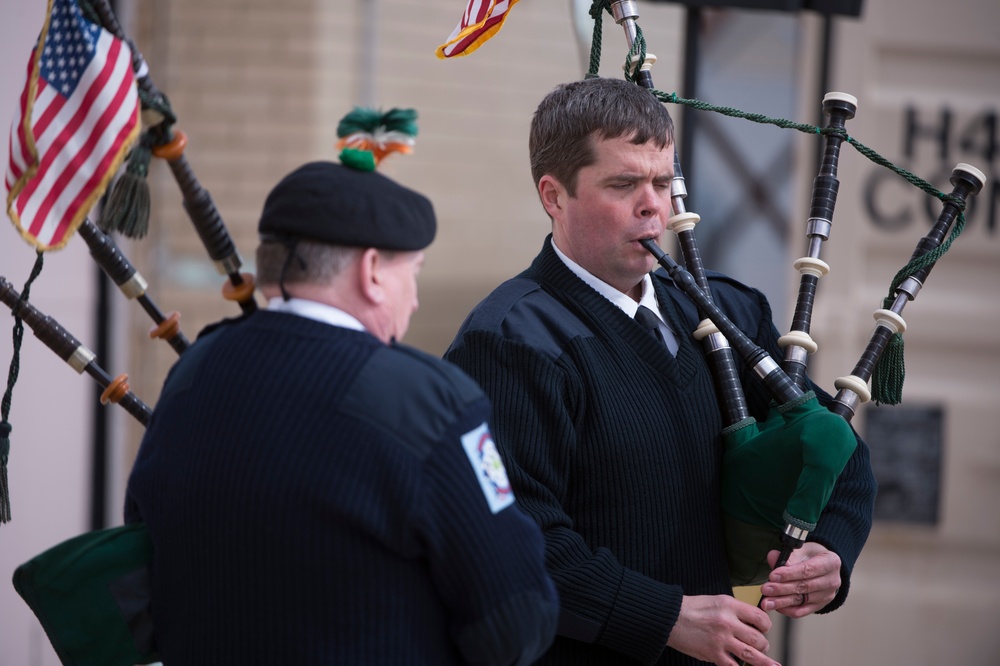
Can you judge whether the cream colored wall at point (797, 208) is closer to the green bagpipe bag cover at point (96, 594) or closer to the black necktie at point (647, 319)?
the black necktie at point (647, 319)

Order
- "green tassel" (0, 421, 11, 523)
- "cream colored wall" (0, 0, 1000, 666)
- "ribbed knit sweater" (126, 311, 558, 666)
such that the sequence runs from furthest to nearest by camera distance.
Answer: "cream colored wall" (0, 0, 1000, 666)
"green tassel" (0, 421, 11, 523)
"ribbed knit sweater" (126, 311, 558, 666)

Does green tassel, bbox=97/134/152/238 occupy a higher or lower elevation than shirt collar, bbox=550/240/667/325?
higher

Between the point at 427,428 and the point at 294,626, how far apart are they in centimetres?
28

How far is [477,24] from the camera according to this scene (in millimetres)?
2021

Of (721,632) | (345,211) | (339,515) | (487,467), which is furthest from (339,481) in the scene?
(721,632)

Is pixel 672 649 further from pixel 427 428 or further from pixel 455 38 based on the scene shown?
pixel 455 38

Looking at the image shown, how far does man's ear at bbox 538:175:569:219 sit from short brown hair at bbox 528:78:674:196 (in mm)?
12

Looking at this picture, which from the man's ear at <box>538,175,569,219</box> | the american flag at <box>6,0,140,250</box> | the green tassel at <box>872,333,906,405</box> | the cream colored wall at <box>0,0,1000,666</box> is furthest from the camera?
the cream colored wall at <box>0,0,1000,666</box>

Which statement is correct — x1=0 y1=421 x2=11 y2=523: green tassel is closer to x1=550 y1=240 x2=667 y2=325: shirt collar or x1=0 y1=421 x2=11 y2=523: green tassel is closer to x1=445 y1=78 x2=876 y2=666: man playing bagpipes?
x1=445 y1=78 x2=876 y2=666: man playing bagpipes

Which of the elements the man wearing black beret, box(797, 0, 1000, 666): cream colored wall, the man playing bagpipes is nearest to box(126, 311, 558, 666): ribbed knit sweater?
the man wearing black beret

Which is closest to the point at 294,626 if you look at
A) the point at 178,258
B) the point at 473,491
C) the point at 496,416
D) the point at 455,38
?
the point at 473,491

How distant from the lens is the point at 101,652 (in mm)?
1473

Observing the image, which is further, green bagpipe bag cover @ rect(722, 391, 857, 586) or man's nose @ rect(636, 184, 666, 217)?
man's nose @ rect(636, 184, 666, 217)

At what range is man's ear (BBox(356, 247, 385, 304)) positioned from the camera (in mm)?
1312
